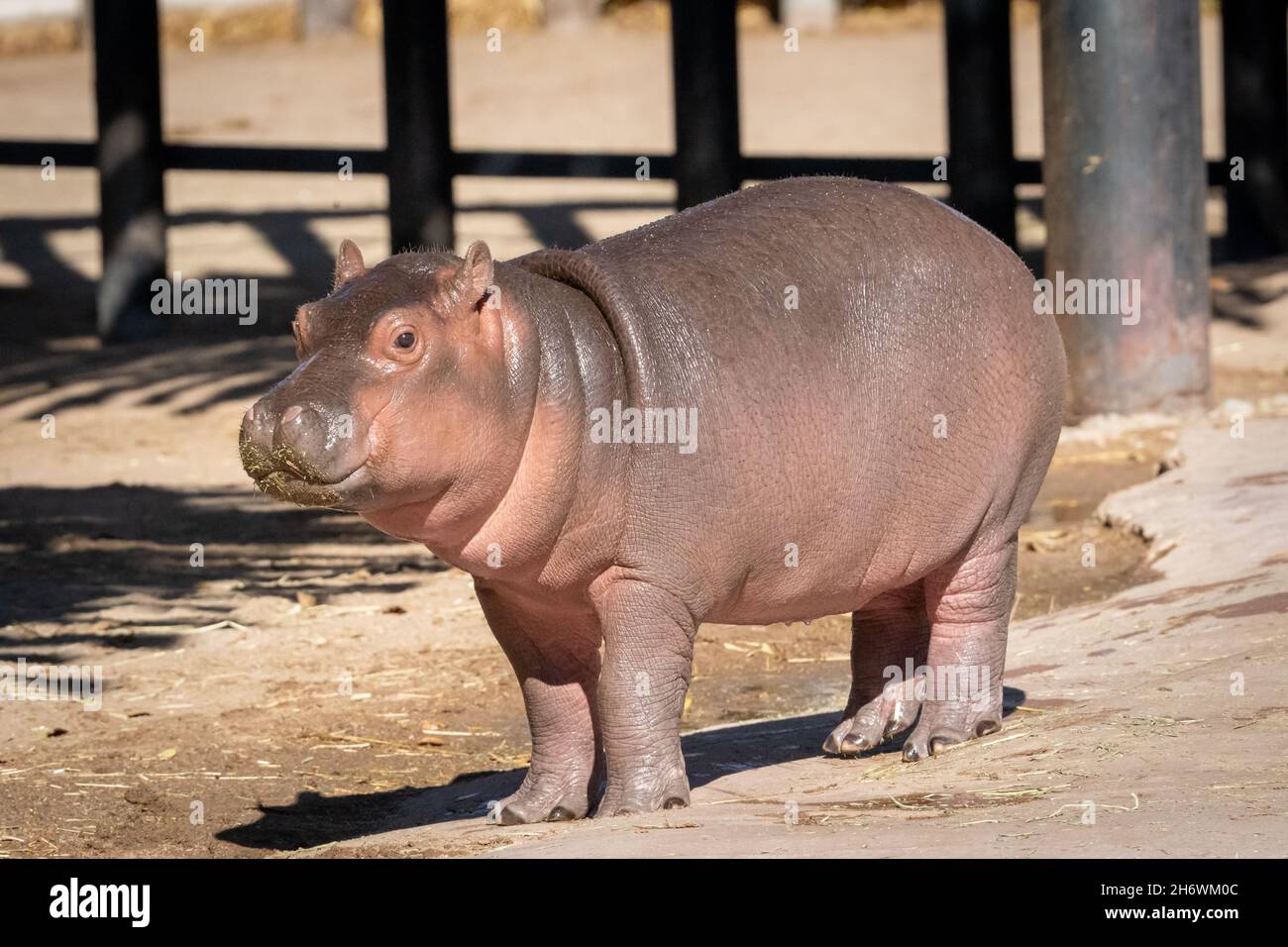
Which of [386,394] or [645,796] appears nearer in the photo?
[386,394]

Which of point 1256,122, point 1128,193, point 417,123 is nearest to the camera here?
point 1128,193

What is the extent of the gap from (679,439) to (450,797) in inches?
61.8

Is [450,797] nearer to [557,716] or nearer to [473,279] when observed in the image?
[557,716]

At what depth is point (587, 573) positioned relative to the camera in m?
4.25

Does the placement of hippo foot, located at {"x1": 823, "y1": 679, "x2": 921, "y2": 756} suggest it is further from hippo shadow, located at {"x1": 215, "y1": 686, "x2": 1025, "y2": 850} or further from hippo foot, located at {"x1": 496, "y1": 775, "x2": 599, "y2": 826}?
hippo foot, located at {"x1": 496, "y1": 775, "x2": 599, "y2": 826}

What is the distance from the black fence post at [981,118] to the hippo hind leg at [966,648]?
23.0ft

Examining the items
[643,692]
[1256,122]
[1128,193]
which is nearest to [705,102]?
[1128,193]

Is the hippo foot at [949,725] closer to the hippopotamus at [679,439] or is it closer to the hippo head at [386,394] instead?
the hippopotamus at [679,439]

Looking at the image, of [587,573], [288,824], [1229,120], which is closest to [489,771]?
[288,824]

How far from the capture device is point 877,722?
17.0 ft

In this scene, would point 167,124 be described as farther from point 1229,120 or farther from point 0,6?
point 1229,120

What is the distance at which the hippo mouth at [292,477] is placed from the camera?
3.72m

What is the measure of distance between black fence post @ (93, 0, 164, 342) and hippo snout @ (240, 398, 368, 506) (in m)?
9.30

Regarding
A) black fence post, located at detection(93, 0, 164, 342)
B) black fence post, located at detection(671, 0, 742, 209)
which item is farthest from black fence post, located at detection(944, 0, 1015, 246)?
black fence post, located at detection(93, 0, 164, 342)
